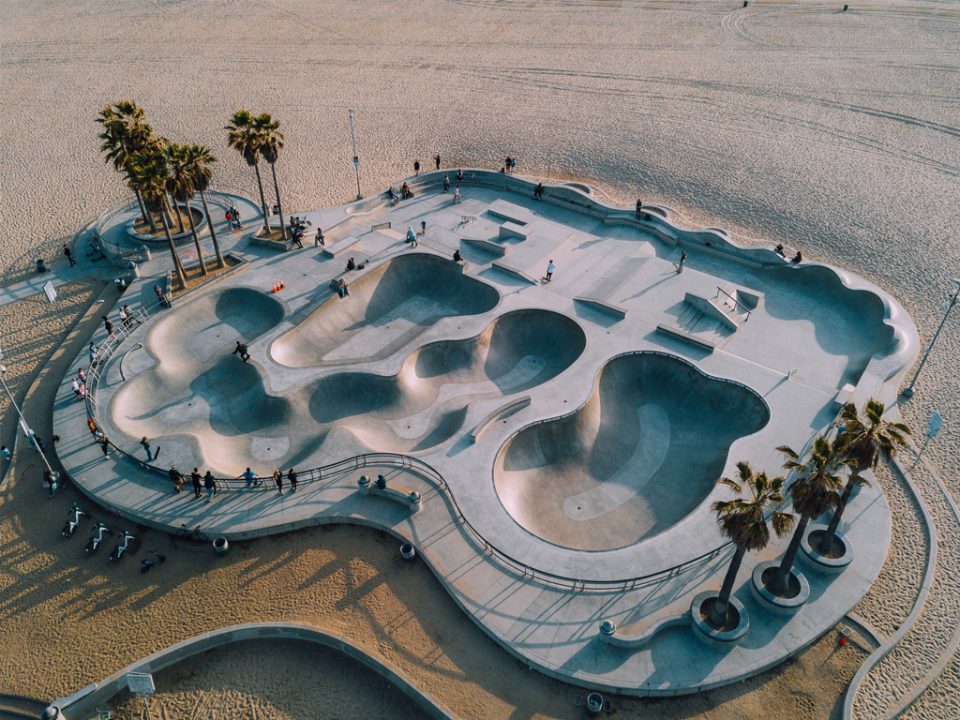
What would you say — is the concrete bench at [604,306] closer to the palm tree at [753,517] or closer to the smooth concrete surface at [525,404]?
the smooth concrete surface at [525,404]

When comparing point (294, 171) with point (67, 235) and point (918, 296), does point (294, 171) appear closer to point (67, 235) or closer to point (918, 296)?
point (67, 235)

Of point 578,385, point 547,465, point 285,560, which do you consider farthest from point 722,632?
point 285,560

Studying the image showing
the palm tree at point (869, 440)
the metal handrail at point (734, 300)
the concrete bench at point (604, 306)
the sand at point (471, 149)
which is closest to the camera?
the palm tree at point (869, 440)

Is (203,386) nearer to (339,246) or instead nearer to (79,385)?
(79,385)

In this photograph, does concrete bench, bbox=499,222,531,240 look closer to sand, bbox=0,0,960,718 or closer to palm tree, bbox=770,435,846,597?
sand, bbox=0,0,960,718

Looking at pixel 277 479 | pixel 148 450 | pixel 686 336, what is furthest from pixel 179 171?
pixel 686 336

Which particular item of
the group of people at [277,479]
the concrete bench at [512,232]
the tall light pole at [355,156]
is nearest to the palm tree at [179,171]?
the tall light pole at [355,156]
